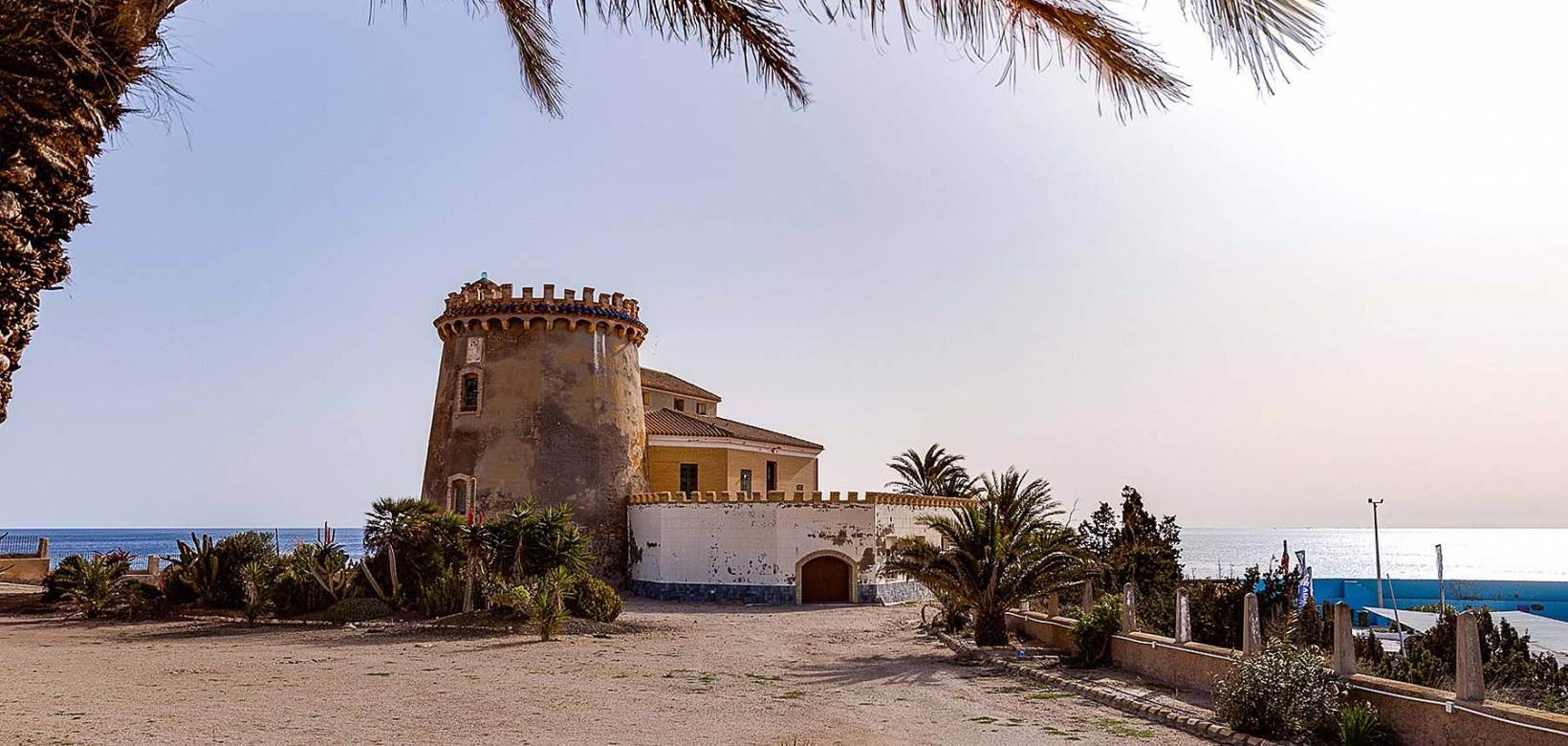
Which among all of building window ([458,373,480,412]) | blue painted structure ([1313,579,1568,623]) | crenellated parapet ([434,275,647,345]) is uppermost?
crenellated parapet ([434,275,647,345])

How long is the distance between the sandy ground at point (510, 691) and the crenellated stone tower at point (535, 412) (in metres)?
12.2

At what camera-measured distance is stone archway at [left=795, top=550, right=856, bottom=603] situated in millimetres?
32469

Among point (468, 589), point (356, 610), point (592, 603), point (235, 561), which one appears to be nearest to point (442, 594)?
point (468, 589)

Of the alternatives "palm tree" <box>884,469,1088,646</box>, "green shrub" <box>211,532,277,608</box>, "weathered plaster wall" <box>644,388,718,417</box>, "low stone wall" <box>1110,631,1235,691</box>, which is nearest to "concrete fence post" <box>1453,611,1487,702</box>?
"low stone wall" <box>1110,631,1235,691</box>

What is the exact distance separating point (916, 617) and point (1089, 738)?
670 inches

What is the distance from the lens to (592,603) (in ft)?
81.0

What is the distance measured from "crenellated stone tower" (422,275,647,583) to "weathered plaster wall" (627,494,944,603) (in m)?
3.71

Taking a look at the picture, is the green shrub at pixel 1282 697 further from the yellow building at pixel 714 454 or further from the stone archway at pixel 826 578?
the yellow building at pixel 714 454

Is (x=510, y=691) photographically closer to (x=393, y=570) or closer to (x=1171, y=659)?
(x=1171, y=659)

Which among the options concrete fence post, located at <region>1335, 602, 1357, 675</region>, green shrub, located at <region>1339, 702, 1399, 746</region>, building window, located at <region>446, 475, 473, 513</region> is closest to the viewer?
green shrub, located at <region>1339, 702, 1399, 746</region>

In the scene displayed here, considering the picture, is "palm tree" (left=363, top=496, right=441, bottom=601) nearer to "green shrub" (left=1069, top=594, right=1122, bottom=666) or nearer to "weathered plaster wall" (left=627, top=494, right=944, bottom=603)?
"weathered plaster wall" (left=627, top=494, right=944, bottom=603)

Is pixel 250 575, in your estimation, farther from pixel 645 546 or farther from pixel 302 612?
pixel 645 546

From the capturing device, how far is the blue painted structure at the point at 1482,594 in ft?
159

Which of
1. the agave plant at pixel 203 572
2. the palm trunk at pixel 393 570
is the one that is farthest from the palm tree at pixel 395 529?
the agave plant at pixel 203 572
